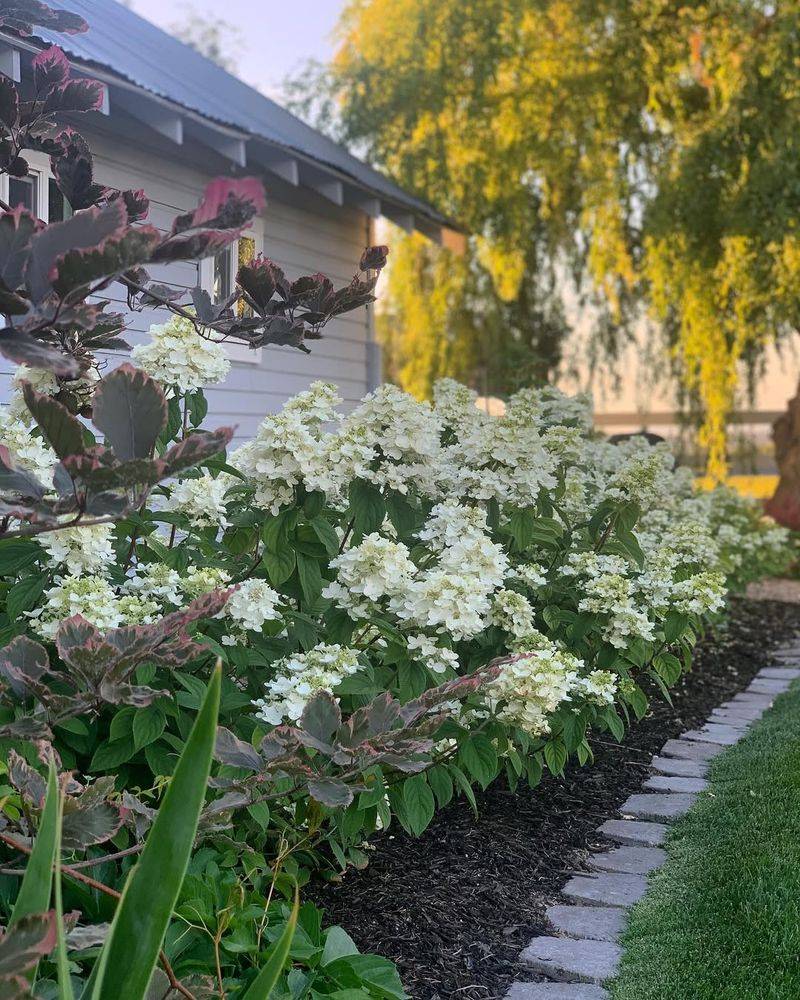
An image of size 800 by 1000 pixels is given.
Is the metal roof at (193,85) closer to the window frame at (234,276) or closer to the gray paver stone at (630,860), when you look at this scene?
the window frame at (234,276)

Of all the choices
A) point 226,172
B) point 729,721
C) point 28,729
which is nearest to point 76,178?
point 28,729

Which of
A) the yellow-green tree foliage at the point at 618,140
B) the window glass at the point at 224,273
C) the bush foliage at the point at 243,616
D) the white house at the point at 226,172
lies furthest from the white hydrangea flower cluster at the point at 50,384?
the yellow-green tree foliage at the point at 618,140

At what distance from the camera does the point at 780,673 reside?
558 centimetres

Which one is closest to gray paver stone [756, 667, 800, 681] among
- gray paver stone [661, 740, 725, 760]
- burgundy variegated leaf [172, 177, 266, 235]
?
gray paver stone [661, 740, 725, 760]

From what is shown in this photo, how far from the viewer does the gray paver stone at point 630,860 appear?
289cm

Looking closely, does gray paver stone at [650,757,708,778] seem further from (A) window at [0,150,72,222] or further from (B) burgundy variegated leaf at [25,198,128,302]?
(A) window at [0,150,72,222]

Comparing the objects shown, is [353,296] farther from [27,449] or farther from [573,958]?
[573,958]

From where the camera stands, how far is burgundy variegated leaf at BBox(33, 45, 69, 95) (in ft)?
6.50

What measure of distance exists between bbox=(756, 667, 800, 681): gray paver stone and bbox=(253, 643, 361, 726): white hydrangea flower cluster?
3663mm

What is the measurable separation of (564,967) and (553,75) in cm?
968

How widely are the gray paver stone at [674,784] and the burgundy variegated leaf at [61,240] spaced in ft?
9.67

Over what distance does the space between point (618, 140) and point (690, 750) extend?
783 centimetres

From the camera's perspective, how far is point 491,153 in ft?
35.0

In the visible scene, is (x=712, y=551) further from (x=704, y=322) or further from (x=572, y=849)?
(x=704, y=322)
